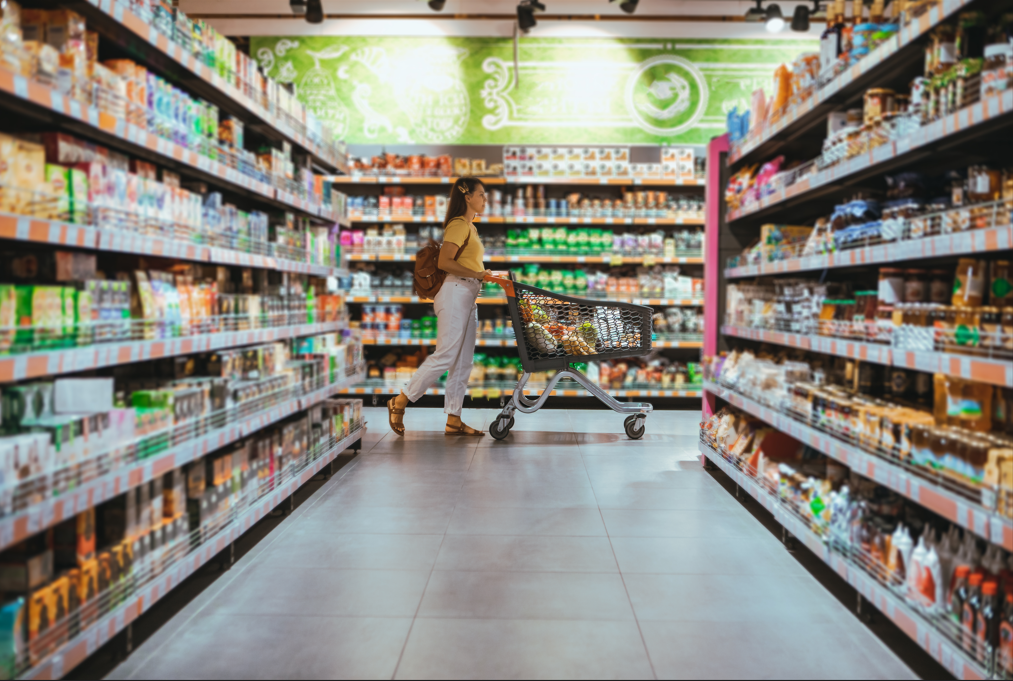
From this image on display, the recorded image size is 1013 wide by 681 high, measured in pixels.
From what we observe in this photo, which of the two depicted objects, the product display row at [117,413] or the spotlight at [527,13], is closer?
the product display row at [117,413]

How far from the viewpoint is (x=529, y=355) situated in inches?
199

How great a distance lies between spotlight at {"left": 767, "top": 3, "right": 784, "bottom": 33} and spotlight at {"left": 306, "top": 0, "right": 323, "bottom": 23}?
4.76 m

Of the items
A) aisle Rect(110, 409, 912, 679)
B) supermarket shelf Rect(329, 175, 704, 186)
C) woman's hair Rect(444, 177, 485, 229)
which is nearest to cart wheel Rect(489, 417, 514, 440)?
aisle Rect(110, 409, 912, 679)

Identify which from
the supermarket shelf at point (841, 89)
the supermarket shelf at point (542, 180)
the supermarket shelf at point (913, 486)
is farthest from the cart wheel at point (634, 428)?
the supermarket shelf at point (542, 180)

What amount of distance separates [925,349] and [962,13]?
1.02m

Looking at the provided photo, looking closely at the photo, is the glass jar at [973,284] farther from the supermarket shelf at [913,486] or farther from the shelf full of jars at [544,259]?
the shelf full of jars at [544,259]

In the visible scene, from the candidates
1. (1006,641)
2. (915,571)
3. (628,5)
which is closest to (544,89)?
(628,5)

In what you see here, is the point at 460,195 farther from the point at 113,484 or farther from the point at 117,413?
the point at 113,484

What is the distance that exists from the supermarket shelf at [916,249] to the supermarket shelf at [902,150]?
0.28 metres

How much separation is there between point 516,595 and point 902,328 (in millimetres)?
1534

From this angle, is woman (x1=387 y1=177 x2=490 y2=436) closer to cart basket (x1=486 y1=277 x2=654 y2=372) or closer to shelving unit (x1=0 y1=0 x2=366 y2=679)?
cart basket (x1=486 y1=277 x2=654 y2=372)

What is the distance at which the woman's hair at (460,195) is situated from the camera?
5023mm

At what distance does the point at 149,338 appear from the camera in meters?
2.36

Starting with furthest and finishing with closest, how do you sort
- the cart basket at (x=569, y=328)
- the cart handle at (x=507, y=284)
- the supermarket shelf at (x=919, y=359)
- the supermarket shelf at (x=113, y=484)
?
the cart basket at (x=569, y=328) → the cart handle at (x=507, y=284) → the supermarket shelf at (x=919, y=359) → the supermarket shelf at (x=113, y=484)
